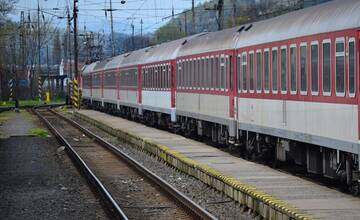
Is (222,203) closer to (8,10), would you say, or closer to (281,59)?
(281,59)

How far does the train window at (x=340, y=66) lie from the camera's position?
42.5 ft

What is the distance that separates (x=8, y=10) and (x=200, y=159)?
42012mm

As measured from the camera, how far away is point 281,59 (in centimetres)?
1673

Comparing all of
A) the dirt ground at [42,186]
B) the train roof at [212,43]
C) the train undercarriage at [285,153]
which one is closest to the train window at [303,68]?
the train undercarriage at [285,153]

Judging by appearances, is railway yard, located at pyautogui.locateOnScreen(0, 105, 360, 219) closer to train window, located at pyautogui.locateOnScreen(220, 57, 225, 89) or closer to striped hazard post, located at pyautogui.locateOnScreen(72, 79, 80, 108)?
Result: train window, located at pyautogui.locateOnScreen(220, 57, 225, 89)

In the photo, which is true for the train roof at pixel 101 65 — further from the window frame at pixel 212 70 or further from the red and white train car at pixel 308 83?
the red and white train car at pixel 308 83

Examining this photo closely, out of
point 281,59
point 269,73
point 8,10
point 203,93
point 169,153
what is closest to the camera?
point 281,59

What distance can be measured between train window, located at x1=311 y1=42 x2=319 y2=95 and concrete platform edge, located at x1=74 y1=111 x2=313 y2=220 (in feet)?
7.34

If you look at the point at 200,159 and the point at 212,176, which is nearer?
the point at 212,176

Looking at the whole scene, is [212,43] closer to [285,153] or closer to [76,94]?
[285,153]

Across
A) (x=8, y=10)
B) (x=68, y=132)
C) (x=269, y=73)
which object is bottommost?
(x=68, y=132)

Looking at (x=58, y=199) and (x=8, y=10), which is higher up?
(x=8, y=10)

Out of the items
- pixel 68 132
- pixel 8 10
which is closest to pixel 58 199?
pixel 68 132

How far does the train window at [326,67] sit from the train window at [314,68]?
341mm
